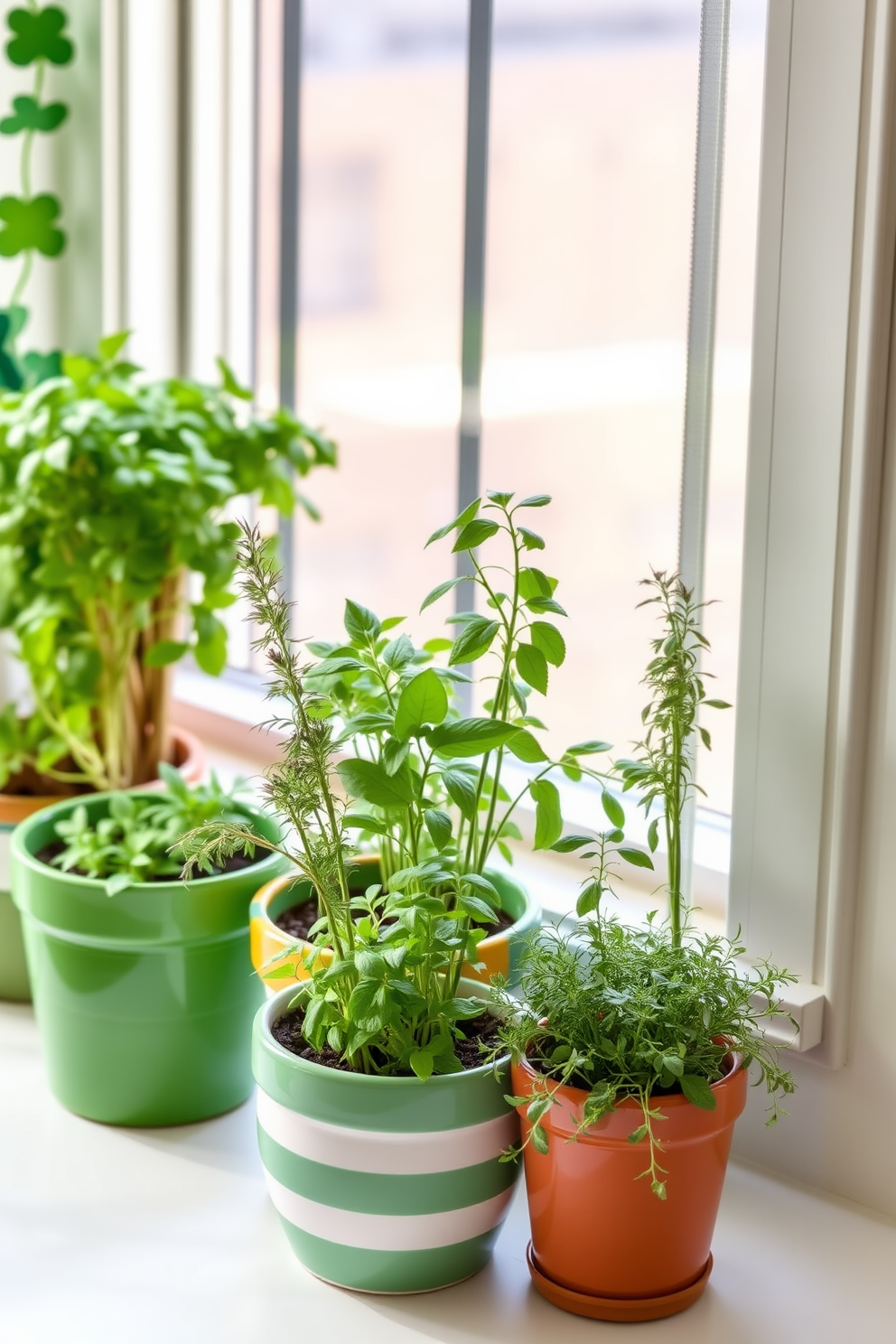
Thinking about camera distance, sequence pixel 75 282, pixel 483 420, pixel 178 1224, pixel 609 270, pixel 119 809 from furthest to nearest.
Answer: pixel 609 270 < pixel 75 282 < pixel 483 420 < pixel 119 809 < pixel 178 1224

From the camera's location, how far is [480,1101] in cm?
84

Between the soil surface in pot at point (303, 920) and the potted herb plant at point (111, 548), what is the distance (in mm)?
298

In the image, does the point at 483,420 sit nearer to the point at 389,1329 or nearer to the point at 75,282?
the point at 75,282

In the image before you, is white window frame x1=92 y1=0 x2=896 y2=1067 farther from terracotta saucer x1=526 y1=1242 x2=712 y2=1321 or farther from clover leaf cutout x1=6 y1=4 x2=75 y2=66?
clover leaf cutout x1=6 y1=4 x2=75 y2=66

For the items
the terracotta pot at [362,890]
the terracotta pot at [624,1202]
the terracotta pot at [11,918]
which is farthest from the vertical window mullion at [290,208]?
the terracotta pot at [624,1202]

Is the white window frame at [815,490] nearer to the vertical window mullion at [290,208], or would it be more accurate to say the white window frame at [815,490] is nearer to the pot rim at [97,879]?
the pot rim at [97,879]

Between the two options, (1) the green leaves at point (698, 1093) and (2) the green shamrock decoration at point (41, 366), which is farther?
(2) the green shamrock decoration at point (41, 366)

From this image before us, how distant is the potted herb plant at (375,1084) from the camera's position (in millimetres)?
830

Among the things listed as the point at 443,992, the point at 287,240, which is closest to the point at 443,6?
the point at 287,240

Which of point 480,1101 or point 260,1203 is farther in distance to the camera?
point 260,1203

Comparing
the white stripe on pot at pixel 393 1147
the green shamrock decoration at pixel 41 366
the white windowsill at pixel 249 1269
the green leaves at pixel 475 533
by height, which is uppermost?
the green shamrock decoration at pixel 41 366

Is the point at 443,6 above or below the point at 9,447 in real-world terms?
above

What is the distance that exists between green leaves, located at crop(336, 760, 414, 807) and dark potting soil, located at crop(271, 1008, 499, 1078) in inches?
6.4

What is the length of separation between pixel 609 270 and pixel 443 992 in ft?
17.2
